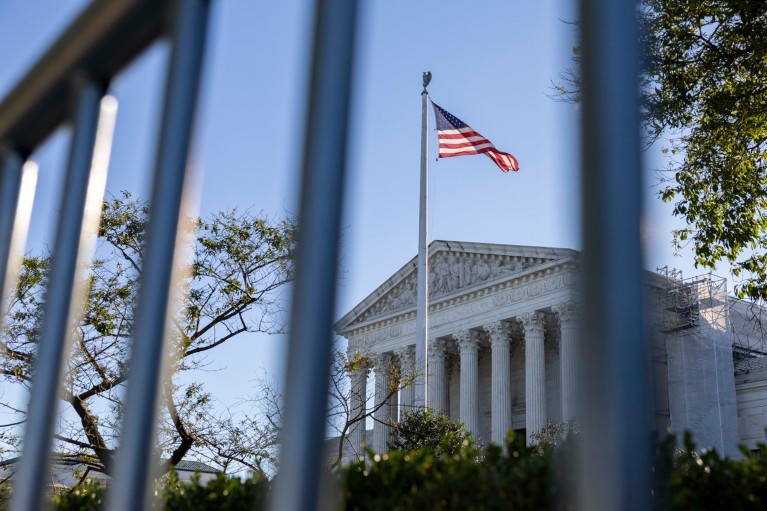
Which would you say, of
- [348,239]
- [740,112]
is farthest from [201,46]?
[740,112]

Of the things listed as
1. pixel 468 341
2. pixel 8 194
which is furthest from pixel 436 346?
pixel 8 194

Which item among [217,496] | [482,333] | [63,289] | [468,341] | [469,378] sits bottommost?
[217,496]

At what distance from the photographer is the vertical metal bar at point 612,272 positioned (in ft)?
1.38

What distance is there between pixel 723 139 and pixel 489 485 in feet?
23.9

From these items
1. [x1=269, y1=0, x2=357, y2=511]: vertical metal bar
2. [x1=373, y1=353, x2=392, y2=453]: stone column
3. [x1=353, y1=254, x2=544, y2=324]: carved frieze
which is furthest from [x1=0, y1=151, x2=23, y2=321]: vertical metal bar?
[x1=353, y1=254, x2=544, y2=324]: carved frieze

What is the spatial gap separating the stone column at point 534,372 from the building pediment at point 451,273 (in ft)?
6.53

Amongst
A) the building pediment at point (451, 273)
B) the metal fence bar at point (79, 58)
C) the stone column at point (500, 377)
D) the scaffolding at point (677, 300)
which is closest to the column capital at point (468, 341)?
the stone column at point (500, 377)

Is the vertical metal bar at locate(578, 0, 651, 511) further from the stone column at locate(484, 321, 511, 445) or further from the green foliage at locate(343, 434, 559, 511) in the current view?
the stone column at locate(484, 321, 511, 445)

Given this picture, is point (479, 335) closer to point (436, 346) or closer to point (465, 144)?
point (436, 346)

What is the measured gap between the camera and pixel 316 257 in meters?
0.60

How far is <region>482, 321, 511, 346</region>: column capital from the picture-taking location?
98.1 feet

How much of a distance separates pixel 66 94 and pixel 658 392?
2.92 feet

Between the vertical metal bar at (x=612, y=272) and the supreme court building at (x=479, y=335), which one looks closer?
the vertical metal bar at (x=612, y=272)

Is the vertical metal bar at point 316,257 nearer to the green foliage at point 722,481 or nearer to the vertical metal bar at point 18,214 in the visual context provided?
the green foliage at point 722,481
